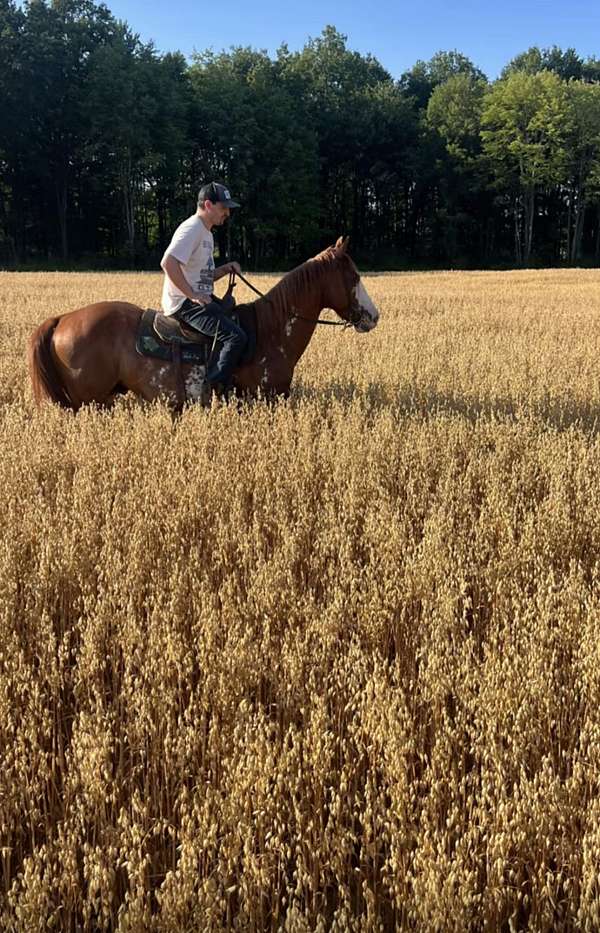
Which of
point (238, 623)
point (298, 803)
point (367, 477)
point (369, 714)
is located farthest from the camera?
point (367, 477)

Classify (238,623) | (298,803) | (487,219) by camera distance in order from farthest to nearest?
(487,219)
(238,623)
(298,803)

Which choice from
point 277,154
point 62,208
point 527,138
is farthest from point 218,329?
point 527,138

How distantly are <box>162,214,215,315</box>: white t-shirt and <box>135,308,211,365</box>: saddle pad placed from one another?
0.23m

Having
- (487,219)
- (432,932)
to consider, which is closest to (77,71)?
(487,219)

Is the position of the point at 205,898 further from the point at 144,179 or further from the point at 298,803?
the point at 144,179

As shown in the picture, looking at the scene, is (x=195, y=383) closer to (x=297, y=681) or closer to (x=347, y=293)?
(x=347, y=293)

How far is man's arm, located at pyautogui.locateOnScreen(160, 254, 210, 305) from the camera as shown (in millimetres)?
6105

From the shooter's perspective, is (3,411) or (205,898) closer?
(205,898)

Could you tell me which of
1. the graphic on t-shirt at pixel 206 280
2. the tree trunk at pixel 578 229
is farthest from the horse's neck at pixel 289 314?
the tree trunk at pixel 578 229

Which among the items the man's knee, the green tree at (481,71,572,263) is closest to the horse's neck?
the man's knee

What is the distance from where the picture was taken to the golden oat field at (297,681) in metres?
1.92

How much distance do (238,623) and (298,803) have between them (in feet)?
2.92

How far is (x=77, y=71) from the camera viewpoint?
47969mm

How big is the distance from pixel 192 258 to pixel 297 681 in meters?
4.58
